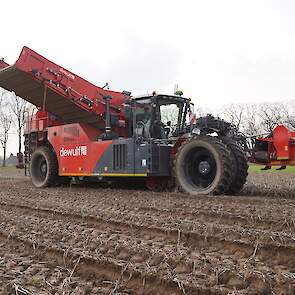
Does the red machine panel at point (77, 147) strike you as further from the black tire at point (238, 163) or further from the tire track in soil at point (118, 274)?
the tire track in soil at point (118, 274)

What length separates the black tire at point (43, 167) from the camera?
1079cm

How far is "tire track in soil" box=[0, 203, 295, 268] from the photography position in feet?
10.6

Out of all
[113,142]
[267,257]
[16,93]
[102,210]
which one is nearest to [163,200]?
[102,210]

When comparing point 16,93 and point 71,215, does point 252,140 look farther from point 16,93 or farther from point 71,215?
point 16,93

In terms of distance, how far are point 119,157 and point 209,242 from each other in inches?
212

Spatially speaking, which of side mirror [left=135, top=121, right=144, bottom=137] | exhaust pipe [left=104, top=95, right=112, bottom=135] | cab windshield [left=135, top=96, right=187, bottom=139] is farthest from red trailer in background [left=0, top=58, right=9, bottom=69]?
side mirror [left=135, top=121, right=144, bottom=137]

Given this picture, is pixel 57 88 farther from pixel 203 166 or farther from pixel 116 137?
pixel 203 166

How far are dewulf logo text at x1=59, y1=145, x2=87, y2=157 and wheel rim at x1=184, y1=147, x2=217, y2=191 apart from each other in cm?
306

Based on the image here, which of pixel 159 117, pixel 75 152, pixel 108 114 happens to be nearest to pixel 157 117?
pixel 159 117

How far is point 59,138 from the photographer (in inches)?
418

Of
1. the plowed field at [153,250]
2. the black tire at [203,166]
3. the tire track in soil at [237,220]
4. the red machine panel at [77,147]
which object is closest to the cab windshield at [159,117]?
the red machine panel at [77,147]

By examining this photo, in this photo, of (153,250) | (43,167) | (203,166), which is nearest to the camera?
(153,250)

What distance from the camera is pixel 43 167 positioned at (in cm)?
1140

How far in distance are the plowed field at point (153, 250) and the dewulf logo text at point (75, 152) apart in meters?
3.97
